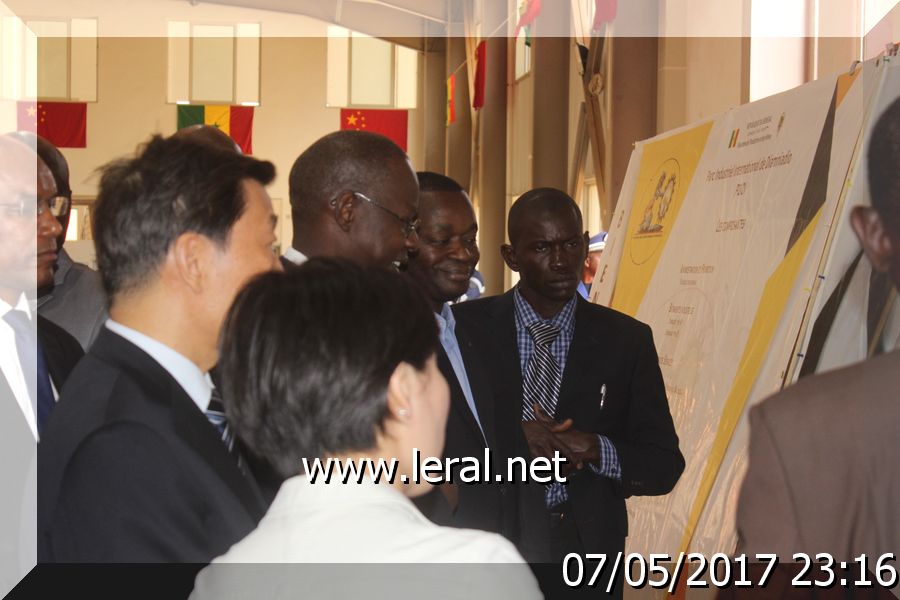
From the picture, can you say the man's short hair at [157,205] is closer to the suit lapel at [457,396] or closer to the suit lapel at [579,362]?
the suit lapel at [457,396]

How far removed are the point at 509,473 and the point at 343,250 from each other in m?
0.62

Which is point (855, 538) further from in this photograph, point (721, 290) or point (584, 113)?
point (584, 113)

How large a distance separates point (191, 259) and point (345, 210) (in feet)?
1.73

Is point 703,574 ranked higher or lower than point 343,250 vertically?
lower

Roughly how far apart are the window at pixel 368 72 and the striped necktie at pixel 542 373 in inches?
551

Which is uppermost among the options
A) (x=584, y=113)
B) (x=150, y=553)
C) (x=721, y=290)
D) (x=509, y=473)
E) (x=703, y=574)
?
(x=584, y=113)

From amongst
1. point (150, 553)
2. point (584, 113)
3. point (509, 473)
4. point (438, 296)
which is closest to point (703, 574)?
point (509, 473)

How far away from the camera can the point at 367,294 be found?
115 cm

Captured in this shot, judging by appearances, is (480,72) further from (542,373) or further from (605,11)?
(542,373)

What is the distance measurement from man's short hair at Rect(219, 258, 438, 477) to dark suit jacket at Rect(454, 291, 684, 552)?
1.27 m

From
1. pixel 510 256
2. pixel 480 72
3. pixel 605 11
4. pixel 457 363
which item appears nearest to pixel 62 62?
pixel 480 72

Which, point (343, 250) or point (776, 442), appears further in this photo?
point (343, 250)

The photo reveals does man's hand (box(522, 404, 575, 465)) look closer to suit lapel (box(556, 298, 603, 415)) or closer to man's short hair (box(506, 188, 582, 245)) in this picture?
suit lapel (box(556, 298, 603, 415))

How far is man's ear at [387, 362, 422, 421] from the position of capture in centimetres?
117
